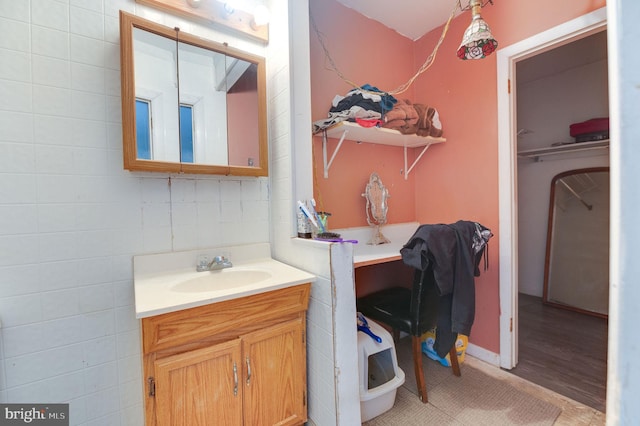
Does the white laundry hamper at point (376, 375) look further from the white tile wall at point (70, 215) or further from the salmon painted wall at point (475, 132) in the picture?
the white tile wall at point (70, 215)

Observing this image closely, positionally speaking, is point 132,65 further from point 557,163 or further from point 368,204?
point 557,163

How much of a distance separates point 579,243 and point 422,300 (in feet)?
7.76

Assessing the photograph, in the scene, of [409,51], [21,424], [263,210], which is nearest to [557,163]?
[409,51]

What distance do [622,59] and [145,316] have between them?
3.93ft

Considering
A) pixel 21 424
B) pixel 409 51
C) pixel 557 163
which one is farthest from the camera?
pixel 557 163

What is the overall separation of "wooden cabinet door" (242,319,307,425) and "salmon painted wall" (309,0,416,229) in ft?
2.98

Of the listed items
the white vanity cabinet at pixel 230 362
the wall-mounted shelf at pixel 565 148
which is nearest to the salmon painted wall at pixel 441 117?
the white vanity cabinet at pixel 230 362

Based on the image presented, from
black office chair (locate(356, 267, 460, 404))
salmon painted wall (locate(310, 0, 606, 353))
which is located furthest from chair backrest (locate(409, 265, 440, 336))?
salmon painted wall (locate(310, 0, 606, 353))

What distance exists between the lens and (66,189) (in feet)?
3.76

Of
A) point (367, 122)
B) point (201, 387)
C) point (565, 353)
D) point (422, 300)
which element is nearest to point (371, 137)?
point (367, 122)

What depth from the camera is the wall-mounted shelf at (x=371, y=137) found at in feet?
5.69

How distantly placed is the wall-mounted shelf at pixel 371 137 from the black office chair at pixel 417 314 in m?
0.93

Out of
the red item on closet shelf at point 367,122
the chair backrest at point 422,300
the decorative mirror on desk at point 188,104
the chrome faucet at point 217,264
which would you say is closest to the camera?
the decorative mirror on desk at point 188,104

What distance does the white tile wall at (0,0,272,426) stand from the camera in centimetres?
107
